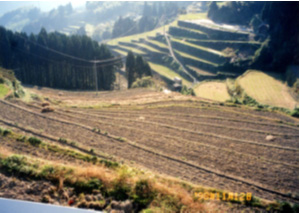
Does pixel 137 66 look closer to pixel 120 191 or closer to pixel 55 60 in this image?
pixel 55 60

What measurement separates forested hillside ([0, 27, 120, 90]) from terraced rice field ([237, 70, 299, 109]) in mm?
20163

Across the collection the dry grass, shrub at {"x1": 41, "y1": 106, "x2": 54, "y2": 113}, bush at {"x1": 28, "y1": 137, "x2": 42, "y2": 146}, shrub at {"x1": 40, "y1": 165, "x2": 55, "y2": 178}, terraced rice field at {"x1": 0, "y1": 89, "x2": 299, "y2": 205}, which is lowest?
the dry grass

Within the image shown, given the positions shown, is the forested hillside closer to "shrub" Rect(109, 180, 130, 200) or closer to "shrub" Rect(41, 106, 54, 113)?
"shrub" Rect(41, 106, 54, 113)

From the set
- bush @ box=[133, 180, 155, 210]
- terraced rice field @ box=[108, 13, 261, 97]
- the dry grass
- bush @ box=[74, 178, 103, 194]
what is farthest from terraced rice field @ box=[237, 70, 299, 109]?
→ bush @ box=[74, 178, 103, 194]

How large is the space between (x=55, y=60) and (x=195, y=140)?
98.8ft

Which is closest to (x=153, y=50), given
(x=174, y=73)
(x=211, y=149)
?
(x=174, y=73)

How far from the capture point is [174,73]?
155 feet

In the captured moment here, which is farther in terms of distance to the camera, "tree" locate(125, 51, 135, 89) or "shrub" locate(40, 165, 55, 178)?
"tree" locate(125, 51, 135, 89)

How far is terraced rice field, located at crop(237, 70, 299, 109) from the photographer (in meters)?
25.7

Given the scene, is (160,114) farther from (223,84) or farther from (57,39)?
(57,39)

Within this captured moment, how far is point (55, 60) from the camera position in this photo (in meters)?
37.6

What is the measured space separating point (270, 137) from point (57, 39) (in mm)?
34837

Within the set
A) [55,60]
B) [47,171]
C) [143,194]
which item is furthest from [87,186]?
[55,60]

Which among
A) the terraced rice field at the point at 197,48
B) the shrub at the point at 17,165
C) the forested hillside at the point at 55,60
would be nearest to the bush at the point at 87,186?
the shrub at the point at 17,165
